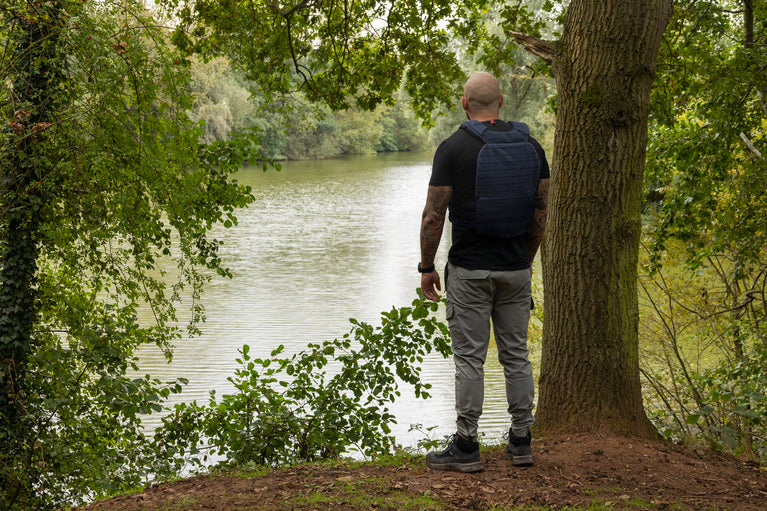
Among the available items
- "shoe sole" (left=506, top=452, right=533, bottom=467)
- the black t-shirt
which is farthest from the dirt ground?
the black t-shirt

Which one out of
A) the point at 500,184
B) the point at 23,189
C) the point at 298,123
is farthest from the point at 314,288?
the point at 298,123

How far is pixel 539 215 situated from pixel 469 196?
1.23 ft

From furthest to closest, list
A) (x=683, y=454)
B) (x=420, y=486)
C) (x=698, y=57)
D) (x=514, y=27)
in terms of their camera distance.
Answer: (x=514, y=27), (x=698, y=57), (x=683, y=454), (x=420, y=486)

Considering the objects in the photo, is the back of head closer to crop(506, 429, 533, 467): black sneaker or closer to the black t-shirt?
the black t-shirt

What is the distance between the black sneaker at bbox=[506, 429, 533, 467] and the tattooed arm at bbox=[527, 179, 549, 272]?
0.79 meters

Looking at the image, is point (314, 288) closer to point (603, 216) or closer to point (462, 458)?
point (603, 216)

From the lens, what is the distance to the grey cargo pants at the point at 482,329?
3035 mm

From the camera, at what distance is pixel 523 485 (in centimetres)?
291

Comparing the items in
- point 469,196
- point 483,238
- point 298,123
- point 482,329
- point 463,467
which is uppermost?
point 298,123

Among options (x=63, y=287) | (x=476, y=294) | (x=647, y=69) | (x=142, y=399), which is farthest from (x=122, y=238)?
(x=647, y=69)

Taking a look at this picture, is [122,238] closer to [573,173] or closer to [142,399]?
[142,399]

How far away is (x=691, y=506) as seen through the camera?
273 centimetres

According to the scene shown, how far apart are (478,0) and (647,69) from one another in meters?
3.94

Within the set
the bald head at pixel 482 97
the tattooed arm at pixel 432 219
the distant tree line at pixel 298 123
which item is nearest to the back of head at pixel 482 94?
the bald head at pixel 482 97
